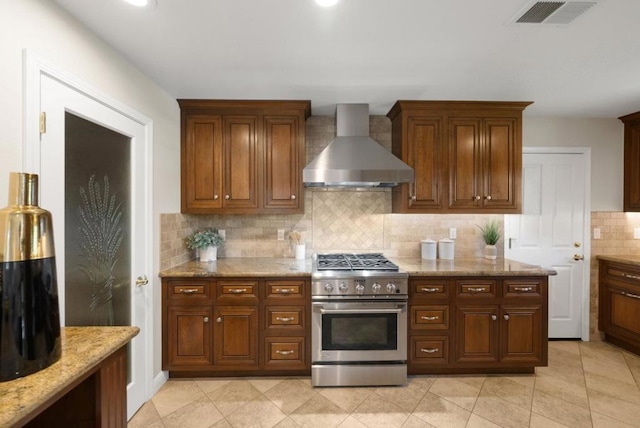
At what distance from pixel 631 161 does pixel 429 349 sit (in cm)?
312

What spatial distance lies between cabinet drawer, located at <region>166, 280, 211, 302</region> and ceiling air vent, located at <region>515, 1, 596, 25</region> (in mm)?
2816

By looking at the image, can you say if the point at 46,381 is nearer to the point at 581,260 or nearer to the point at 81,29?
the point at 81,29

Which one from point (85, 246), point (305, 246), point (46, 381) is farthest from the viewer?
point (305, 246)

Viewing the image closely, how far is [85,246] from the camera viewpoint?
1813mm

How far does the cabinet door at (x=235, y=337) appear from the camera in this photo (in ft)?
8.34

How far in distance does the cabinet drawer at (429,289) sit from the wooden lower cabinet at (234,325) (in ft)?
3.04

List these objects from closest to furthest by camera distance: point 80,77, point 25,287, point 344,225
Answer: point 25,287, point 80,77, point 344,225

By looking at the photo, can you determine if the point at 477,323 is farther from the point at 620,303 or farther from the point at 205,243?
the point at 205,243

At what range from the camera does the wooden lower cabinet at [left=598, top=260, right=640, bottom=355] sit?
119 inches

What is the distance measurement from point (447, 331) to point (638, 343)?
215 centimetres

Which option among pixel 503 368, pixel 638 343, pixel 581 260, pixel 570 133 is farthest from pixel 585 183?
pixel 503 368

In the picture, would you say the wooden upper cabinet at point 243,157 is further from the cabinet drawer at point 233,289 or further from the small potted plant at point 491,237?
the small potted plant at point 491,237

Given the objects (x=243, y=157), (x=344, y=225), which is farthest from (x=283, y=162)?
(x=344, y=225)

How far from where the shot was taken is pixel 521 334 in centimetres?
261
